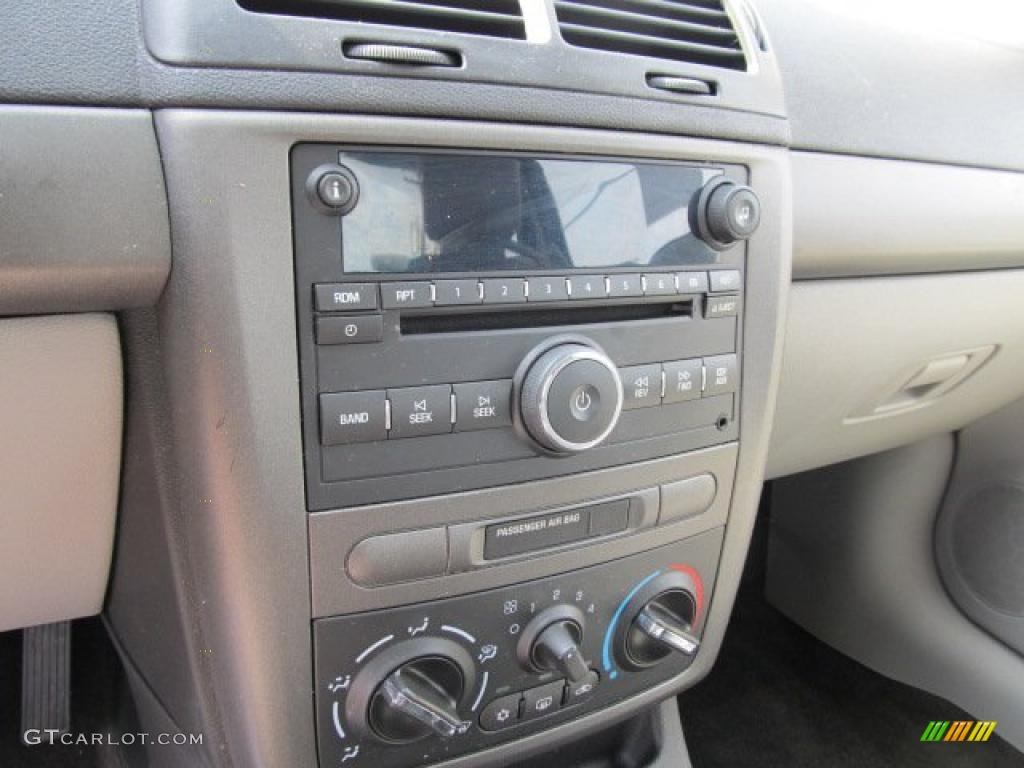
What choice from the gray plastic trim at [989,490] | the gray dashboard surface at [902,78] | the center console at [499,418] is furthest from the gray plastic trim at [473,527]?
the gray plastic trim at [989,490]

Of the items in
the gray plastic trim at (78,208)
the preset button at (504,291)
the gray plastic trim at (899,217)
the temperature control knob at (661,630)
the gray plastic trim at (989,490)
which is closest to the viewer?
the gray plastic trim at (78,208)

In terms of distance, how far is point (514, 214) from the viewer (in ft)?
1.87

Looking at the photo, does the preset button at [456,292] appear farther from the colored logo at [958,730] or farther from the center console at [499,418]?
the colored logo at [958,730]

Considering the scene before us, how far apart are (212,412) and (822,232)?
0.57 meters

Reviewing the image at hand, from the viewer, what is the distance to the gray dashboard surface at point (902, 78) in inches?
32.7

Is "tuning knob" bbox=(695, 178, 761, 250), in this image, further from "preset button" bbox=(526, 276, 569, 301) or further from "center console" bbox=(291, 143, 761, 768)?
"preset button" bbox=(526, 276, 569, 301)

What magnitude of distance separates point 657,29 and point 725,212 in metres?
0.14

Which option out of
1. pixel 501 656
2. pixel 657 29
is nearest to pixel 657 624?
pixel 501 656

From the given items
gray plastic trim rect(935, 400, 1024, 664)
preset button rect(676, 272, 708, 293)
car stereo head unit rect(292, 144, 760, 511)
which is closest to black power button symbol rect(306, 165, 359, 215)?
car stereo head unit rect(292, 144, 760, 511)

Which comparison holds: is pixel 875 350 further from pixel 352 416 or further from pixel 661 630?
pixel 352 416

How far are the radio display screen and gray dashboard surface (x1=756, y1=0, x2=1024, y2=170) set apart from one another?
241mm

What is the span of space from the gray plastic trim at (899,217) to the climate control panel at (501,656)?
0.96 feet

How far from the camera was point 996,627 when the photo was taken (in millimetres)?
1339

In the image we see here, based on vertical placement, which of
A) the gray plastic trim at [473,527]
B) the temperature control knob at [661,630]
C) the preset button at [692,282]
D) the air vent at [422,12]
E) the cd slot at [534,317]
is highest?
the air vent at [422,12]
